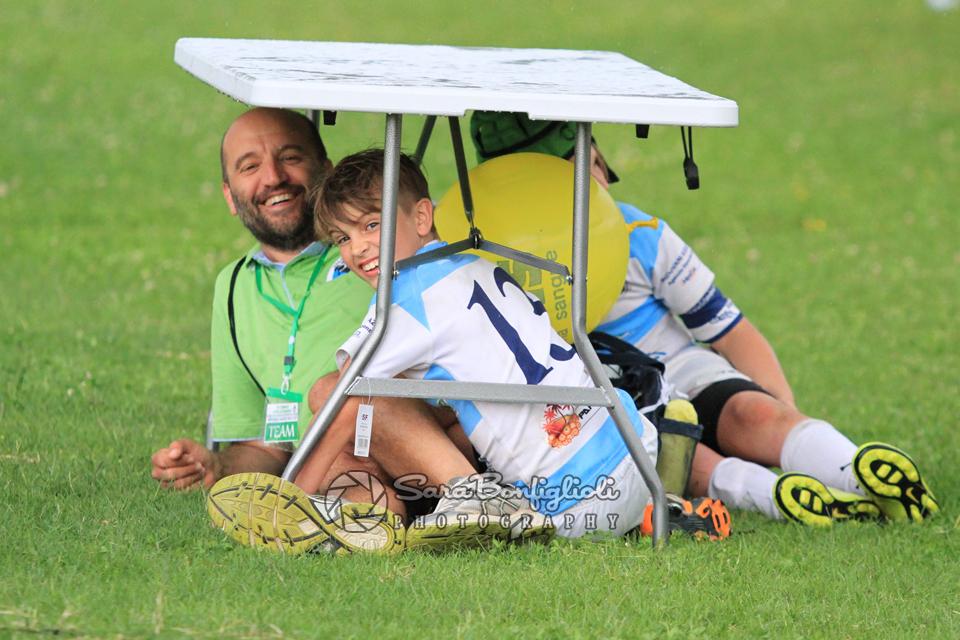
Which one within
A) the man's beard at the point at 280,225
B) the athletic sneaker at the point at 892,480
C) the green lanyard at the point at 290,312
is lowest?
the athletic sneaker at the point at 892,480

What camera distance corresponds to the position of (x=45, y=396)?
243 inches

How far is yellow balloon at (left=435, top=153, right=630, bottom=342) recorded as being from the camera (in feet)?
15.1

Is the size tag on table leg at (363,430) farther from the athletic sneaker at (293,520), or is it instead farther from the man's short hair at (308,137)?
the man's short hair at (308,137)

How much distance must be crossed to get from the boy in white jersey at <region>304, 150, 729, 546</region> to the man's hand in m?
0.60

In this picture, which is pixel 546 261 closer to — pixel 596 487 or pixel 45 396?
pixel 596 487

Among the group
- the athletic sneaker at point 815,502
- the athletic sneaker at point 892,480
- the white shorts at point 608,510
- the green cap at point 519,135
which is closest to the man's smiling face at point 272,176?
the green cap at point 519,135

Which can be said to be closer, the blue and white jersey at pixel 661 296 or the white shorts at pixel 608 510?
the white shorts at pixel 608 510

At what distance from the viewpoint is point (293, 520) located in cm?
402

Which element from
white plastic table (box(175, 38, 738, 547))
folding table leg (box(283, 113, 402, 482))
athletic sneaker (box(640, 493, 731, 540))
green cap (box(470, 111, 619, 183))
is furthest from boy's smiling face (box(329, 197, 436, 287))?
athletic sneaker (box(640, 493, 731, 540))

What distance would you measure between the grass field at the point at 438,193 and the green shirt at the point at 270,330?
41cm

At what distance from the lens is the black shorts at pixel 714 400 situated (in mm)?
5363

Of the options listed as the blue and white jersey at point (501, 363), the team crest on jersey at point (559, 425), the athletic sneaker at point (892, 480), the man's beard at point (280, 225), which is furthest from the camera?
the man's beard at point (280, 225)

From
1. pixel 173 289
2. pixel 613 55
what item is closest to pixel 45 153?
pixel 173 289

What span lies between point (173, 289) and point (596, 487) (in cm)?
550
